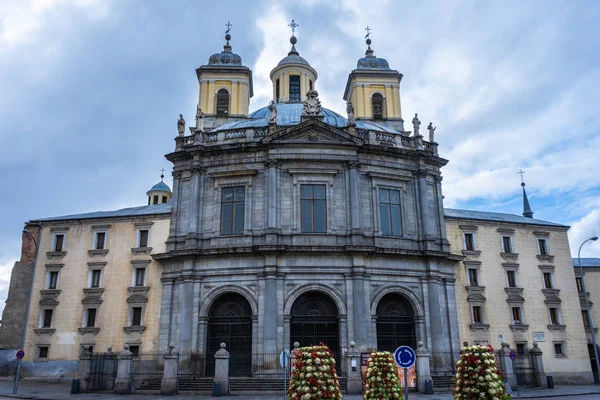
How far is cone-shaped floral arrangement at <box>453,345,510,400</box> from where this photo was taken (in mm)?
11227

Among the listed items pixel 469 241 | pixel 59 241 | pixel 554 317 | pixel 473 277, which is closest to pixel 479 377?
pixel 473 277

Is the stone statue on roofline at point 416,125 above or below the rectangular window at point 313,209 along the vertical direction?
above

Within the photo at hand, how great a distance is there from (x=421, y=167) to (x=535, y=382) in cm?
1484

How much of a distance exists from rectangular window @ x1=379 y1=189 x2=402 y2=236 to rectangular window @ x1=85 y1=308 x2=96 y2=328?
1990 cm

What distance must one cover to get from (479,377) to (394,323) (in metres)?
19.3

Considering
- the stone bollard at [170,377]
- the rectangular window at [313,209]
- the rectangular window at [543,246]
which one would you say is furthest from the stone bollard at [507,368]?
the stone bollard at [170,377]

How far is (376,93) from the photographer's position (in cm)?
4678

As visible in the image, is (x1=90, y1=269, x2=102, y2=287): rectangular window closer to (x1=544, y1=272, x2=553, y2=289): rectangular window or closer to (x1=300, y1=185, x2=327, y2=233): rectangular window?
(x1=300, y1=185, x2=327, y2=233): rectangular window

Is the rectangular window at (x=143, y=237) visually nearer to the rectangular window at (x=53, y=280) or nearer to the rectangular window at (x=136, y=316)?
the rectangular window at (x=136, y=316)

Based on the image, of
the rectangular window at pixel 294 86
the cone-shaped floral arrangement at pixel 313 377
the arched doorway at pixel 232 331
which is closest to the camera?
the cone-shaped floral arrangement at pixel 313 377

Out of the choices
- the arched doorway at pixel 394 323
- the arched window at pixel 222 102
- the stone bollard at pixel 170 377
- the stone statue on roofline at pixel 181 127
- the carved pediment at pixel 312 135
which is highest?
the arched window at pixel 222 102

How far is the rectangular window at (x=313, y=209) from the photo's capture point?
3059 centimetres

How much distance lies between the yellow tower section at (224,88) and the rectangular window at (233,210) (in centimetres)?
1471

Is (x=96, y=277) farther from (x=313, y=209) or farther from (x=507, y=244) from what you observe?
(x=507, y=244)
